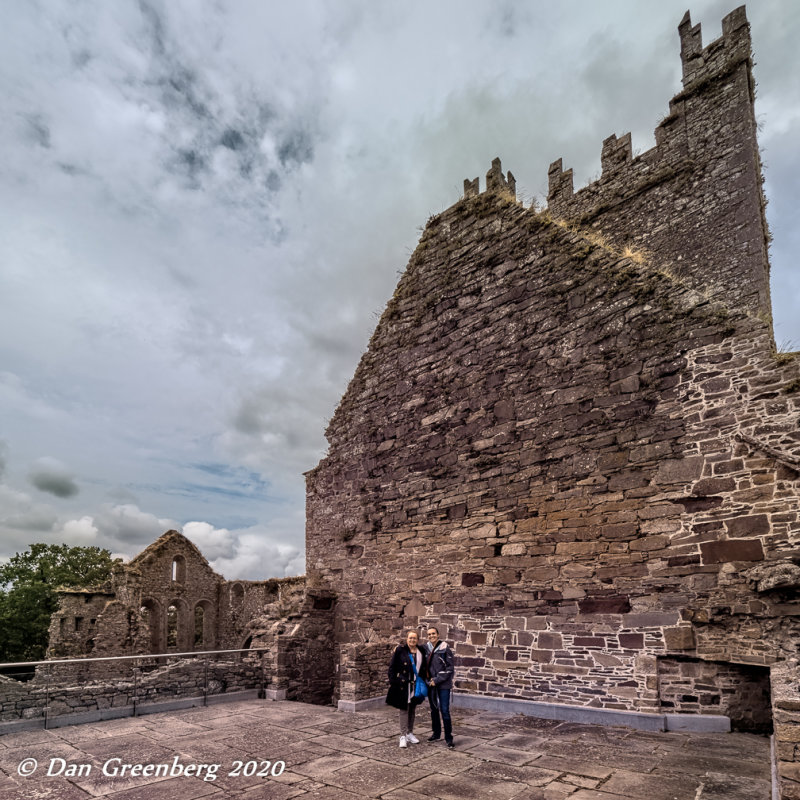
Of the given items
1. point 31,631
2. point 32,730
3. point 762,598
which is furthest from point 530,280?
point 31,631

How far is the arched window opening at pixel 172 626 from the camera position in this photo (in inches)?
1095

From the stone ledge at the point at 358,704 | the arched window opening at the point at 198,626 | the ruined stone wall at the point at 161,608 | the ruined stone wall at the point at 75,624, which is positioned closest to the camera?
the stone ledge at the point at 358,704

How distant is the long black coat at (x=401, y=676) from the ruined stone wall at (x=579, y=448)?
2.62 m

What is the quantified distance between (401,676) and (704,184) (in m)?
13.9

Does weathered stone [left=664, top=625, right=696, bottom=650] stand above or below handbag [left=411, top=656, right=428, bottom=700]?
above

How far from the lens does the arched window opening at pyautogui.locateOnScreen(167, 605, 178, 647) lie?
2781 centimetres

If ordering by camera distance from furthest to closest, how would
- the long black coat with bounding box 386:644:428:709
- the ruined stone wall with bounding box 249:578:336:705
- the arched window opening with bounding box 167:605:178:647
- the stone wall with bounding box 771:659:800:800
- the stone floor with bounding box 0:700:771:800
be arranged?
the arched window opening with bounding box 167:605:178:647 → the ruined stone wall with bounding box 249:578:336:705 → the long black coat with bounding box 386:644:428:709 → the stone floor with bounding box 0:700:771:800 → the stone wall with bounding box 771:659:800:800

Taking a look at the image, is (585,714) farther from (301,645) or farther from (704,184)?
(704,184)

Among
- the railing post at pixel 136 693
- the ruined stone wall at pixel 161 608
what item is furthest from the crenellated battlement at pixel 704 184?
the ruined stone wall at pixel 161 608

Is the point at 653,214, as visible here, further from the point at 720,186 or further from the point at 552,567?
the point at 552,567

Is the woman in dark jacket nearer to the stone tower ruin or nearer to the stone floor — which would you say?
the stone floor

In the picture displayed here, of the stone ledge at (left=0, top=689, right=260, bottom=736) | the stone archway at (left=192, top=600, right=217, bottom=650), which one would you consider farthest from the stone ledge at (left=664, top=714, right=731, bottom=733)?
the stone archway at (left=192, top=600, right=217, bottom=650)

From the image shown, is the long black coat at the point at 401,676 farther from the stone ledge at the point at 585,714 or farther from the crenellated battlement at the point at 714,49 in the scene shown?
the crenellated battlement at the point at 714,49

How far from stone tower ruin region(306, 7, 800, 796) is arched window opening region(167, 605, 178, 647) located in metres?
18.5
